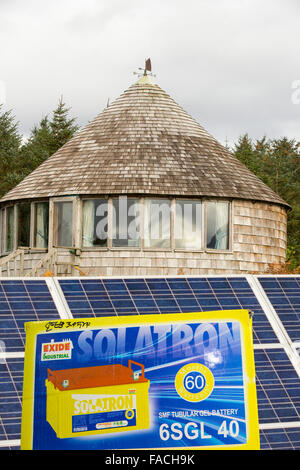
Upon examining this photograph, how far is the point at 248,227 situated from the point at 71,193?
5.94 meters

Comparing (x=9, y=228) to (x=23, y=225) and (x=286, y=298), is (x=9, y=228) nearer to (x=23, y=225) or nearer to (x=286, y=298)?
(x=23, y=225)

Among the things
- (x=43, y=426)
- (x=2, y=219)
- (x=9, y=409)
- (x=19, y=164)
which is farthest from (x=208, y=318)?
(x=19, y=164)

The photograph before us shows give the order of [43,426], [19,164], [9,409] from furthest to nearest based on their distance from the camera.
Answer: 1. [19,164]
2. [9,409]
3. [43,426]

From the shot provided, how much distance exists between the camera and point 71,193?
29.4 metres

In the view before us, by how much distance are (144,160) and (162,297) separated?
18264 mm

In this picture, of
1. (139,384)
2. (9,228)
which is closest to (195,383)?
(139,384)

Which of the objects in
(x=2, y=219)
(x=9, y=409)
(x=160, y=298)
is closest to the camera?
(x=9, y=409)

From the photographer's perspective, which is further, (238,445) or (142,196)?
(142,196)

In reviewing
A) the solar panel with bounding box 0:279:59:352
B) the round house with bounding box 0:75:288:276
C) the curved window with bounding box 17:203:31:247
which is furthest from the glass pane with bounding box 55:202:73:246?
the solar panel with bounding box 0:279:59:352

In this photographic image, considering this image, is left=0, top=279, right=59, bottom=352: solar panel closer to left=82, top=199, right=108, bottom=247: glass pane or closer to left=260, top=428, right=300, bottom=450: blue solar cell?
left=260, top=428, right=300, bottom=450: blue solar cell

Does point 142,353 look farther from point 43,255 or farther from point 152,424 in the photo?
point 43,255

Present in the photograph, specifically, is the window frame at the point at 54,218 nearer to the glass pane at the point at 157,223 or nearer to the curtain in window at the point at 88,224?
the curtain in window at the point at 88,224

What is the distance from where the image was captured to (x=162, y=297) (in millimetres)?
11852

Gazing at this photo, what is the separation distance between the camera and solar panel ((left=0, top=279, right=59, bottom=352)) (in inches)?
428
